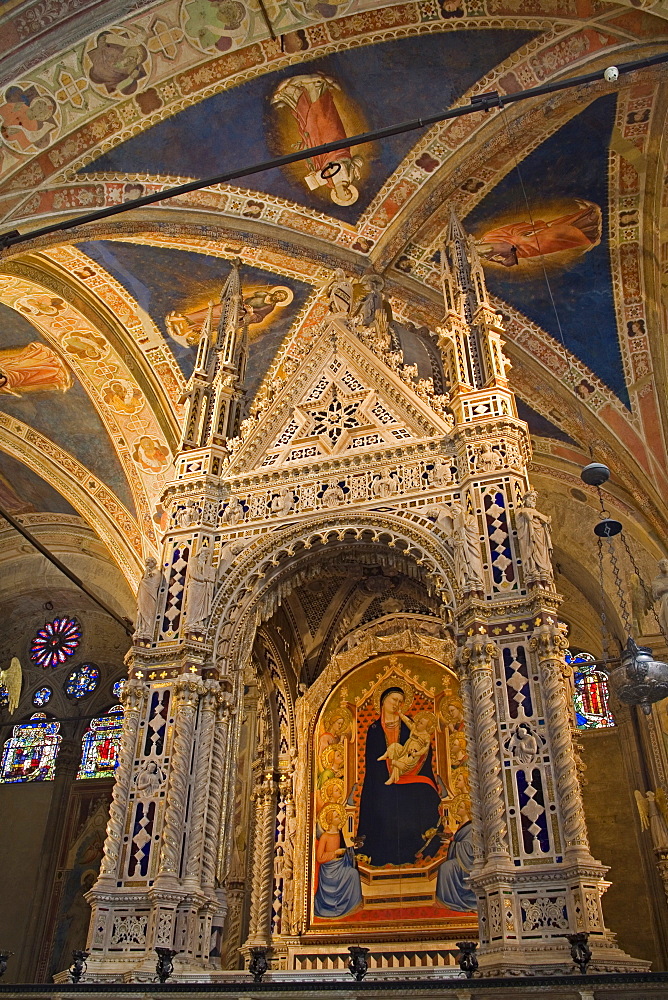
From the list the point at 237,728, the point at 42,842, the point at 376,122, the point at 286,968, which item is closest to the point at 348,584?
the point at 237,728

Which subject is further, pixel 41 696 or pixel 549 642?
pixel 41 696


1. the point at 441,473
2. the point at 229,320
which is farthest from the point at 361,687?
the point at 229,320

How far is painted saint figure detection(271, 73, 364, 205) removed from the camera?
38.9 ft

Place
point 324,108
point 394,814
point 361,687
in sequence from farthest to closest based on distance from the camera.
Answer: point 324,108 → point 361,687 → point 394,814

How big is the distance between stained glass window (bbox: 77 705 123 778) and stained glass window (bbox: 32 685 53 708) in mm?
1391

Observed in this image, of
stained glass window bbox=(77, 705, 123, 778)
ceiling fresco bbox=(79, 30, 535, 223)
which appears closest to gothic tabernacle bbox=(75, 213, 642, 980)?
ceiling fresco bbox=(79, 30, 535, 223)

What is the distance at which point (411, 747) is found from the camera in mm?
11289

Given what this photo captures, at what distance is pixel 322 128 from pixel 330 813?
9639 mm

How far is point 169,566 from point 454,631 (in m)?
3.74

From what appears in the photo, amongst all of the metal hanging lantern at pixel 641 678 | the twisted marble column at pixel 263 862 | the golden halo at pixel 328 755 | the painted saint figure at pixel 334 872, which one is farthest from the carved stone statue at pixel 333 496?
the painted saint figure at pixel 334 872

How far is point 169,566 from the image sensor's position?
34.1ft

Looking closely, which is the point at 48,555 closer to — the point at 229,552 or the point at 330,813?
the point at 229,552

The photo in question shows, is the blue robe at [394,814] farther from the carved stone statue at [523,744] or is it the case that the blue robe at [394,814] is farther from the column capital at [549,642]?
the column capital at [549,642]

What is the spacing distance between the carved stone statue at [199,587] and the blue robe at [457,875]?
4105mm
